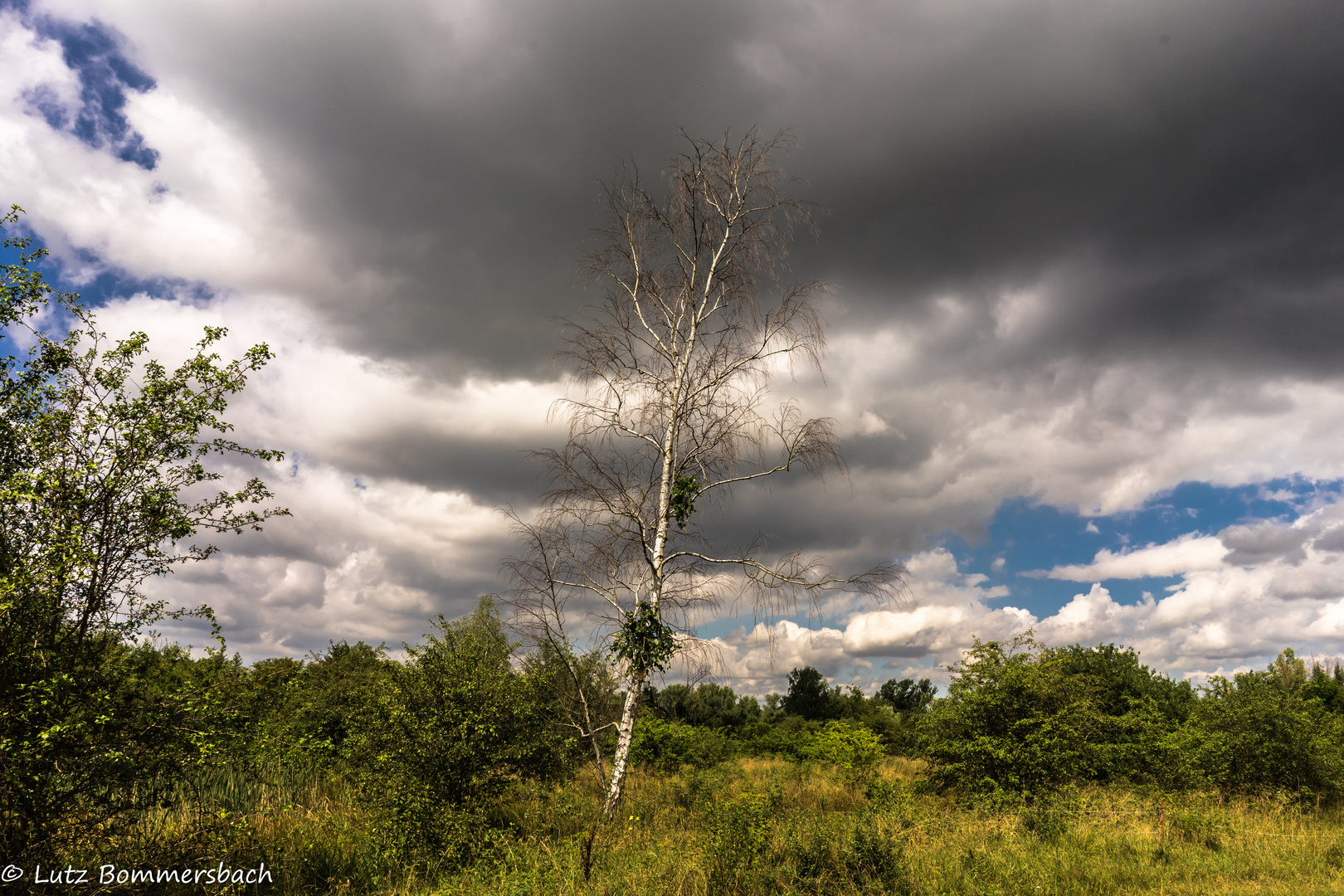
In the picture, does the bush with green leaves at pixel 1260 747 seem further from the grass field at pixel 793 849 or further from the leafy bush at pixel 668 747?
the leafy bush at pixel 668 747

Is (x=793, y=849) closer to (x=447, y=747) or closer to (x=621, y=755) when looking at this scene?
(x=621, y=755)

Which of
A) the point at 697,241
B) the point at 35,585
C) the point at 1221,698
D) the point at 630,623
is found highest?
the point at 697,241

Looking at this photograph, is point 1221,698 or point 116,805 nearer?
point 116,805

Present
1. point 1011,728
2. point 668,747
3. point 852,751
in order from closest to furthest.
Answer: point 1011,728 < point 852,751 < point 668,747

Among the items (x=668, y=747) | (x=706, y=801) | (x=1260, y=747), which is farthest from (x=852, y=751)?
(x=706, y=801)

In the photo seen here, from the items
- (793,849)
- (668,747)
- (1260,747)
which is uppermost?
(793,849)

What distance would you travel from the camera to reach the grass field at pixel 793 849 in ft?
23.7

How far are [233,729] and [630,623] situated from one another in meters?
5.77

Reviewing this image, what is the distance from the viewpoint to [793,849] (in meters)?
7.67

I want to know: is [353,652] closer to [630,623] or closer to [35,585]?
[630,623]

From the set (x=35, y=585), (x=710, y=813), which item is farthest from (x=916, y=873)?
(x=35, y=585)

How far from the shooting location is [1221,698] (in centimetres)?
1806

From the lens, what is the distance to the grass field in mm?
7227

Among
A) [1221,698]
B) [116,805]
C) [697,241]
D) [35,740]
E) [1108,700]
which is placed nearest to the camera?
[35,740]
